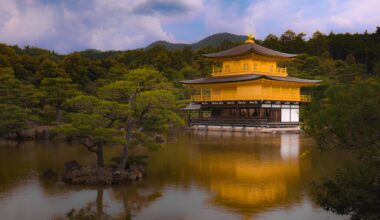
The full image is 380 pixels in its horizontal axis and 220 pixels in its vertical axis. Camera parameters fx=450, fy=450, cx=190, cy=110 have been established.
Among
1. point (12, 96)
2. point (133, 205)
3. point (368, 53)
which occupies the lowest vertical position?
point (133, 205)

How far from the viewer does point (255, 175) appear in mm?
12844

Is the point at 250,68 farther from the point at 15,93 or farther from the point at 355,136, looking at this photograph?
the point at 355,136

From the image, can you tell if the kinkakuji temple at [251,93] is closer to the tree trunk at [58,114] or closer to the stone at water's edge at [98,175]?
the tree trunk at [58,114]

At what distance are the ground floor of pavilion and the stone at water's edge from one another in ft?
68.8

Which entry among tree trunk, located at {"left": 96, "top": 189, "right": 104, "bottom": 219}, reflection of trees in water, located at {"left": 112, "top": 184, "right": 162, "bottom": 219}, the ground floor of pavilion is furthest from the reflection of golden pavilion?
the ground floor of pavilion

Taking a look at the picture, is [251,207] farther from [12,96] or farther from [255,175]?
[12,96]

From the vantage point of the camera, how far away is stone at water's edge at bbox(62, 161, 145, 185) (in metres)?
11.4

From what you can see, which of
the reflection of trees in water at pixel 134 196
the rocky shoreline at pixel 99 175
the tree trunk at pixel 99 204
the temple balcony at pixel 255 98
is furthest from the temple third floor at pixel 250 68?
the tree trunk at pixel 99 204

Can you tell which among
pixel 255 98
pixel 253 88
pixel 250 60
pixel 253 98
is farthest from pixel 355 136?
pixel 250 60

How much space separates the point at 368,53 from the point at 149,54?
28.1m

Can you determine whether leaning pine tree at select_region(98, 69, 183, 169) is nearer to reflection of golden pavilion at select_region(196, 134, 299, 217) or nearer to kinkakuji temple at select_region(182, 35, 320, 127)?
reflection of golden pavilion at select_region(196, 134, 299, 217)

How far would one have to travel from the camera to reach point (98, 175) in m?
11.6

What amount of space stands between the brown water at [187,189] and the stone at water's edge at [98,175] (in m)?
0.37

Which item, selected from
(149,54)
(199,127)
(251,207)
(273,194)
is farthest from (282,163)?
(149,54)
